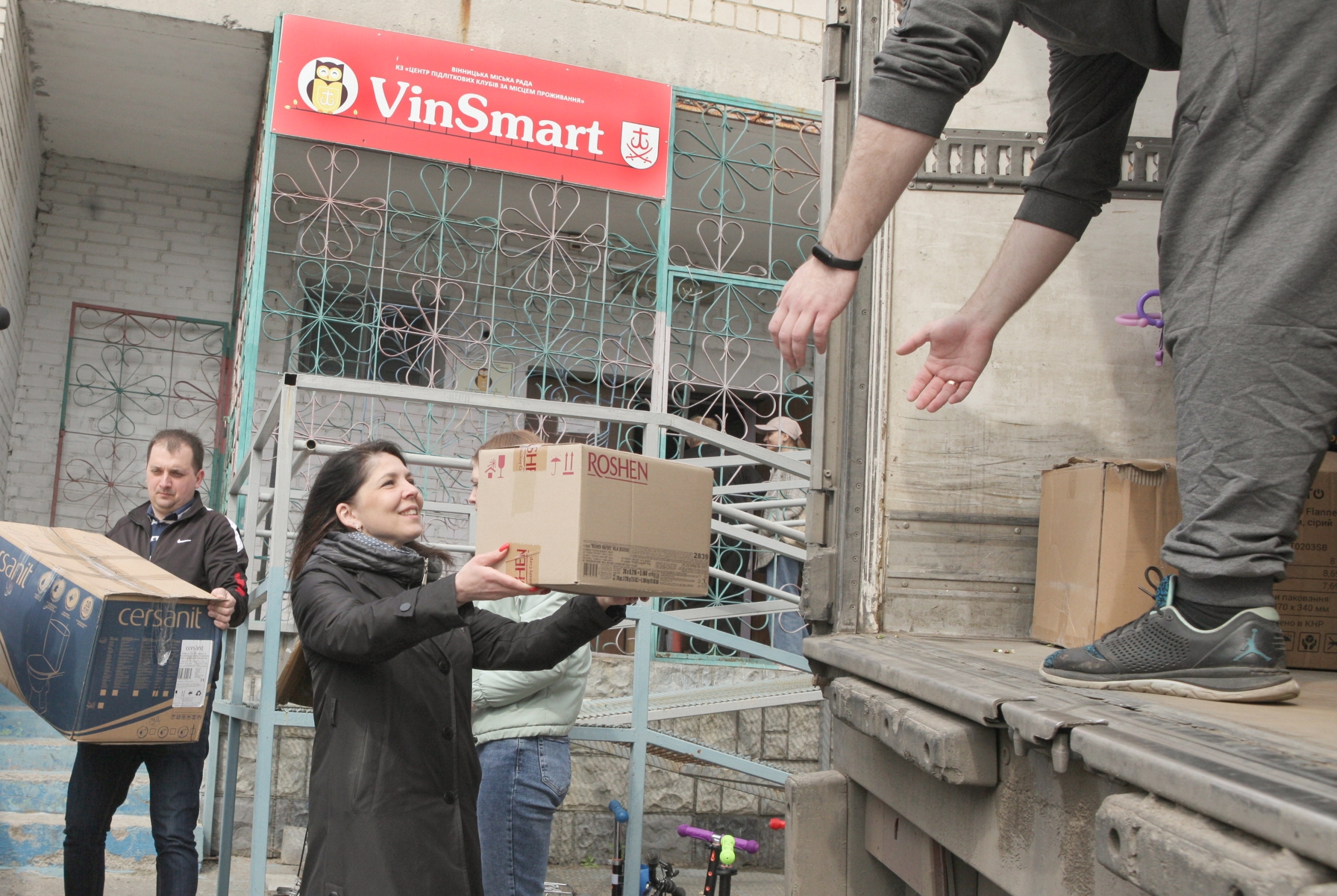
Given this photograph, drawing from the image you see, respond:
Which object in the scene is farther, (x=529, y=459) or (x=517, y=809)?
(x=517, y=809)

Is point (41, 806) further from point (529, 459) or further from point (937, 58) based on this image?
point (937, 58)

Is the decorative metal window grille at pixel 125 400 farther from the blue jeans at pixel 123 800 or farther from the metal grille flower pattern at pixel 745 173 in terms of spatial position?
the blue jeans at pixel 123 800

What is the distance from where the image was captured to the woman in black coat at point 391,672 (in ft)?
7.63

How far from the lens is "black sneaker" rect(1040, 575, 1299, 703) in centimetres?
141

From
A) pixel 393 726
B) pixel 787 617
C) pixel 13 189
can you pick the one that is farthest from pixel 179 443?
pixel 787 617

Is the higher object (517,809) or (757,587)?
(757,587)

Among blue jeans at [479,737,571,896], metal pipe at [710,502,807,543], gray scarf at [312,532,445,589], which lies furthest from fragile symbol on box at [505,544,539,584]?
metal pipe at [710,502,807,543]

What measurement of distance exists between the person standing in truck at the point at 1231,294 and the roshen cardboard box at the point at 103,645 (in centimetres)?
272

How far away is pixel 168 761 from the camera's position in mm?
3742

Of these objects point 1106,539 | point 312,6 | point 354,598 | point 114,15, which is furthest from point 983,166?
point 114,15

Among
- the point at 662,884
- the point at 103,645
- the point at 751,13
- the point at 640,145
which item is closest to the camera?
the point at 103,645

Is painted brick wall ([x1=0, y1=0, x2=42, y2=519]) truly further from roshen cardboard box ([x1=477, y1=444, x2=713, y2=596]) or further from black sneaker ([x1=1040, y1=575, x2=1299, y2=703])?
black sneaker ([x1=1040, y1=575, x2=1299, y2=703])

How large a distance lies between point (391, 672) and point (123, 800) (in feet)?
6.03

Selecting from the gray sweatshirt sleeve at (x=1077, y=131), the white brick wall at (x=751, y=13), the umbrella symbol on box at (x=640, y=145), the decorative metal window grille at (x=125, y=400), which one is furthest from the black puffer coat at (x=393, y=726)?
the decorative metal window grille at (x=125, y=400)
